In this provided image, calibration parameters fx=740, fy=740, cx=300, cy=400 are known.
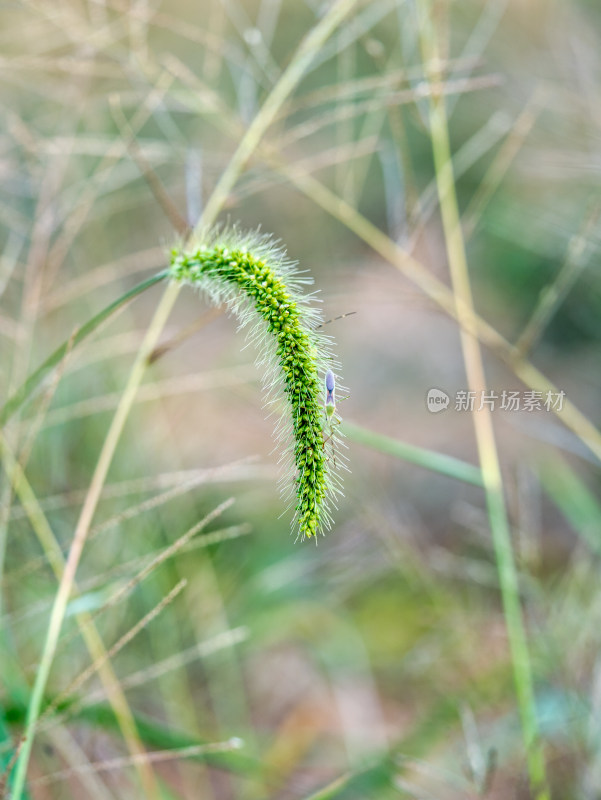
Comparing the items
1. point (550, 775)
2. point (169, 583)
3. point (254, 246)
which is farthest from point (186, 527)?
point (254, 246)

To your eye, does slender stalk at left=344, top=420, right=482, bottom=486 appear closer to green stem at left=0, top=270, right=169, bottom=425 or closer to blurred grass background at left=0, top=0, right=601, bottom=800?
blurred grass background at left=0, top=0, right=601, bottom=800

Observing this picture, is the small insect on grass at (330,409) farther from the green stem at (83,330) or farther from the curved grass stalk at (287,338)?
the green stem at (83,330)

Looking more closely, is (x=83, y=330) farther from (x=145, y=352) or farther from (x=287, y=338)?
(x=287, y=338)

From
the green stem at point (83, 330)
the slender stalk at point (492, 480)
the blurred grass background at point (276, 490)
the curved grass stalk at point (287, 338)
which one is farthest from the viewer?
the blurred grass background at point (276, 490)

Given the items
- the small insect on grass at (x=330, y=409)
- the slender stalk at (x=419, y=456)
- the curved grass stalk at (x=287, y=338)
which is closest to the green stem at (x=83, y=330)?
the curved grass stalk at (x=287, y=338)

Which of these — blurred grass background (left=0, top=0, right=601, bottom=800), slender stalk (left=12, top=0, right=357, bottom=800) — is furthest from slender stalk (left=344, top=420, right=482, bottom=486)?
slender stalk (left=12, top=0, right=357, bottom=800)
